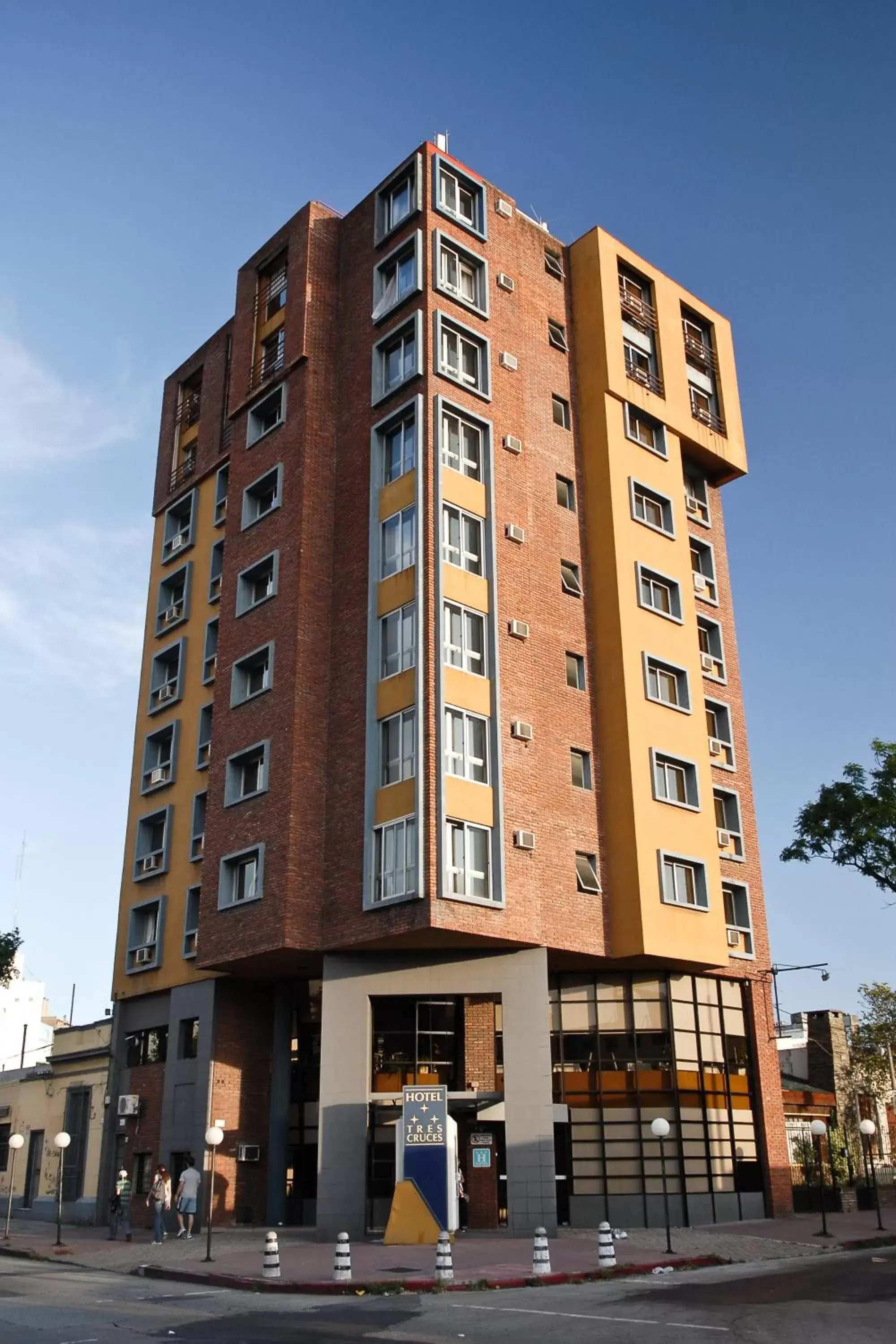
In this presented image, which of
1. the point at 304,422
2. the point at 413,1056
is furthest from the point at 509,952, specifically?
the point at 304,422

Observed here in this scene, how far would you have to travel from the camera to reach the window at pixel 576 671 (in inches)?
1426

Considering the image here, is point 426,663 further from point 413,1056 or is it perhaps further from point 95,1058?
point 95,1058

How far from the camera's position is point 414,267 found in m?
36.7

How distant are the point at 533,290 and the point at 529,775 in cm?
1675

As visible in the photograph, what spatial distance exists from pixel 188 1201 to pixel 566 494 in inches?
890

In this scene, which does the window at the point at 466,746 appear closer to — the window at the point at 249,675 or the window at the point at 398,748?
the window at the point at 398,748

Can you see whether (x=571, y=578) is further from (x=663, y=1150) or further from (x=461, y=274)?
(x=663, y=1150)

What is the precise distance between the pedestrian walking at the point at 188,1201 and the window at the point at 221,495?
2180cm

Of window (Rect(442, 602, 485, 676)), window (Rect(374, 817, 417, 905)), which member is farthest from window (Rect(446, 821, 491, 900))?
window (Rect(442, 602, 485, 676))

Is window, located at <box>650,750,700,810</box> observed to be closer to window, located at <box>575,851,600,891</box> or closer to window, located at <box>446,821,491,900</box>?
window, located at <box>575,851,600,891</box>

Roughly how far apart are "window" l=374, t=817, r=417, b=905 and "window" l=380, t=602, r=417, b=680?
4.18 meters

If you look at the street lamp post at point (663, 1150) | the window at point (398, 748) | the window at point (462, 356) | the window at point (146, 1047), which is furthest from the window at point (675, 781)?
the window at point (146, 1047)

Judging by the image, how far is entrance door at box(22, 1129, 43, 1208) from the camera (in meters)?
46.1

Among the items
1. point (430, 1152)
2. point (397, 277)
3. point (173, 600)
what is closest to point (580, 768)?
point (430, 1152)
